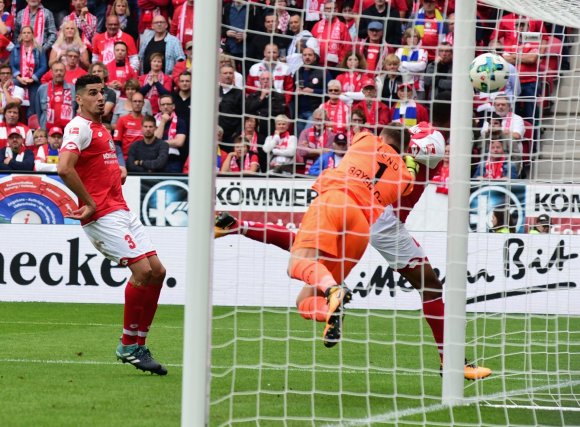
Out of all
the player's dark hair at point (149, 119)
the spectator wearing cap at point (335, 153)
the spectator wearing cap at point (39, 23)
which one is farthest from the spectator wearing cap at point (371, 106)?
the spectator wearing cap at point (39, 23)

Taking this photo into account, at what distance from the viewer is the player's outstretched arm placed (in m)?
8.13

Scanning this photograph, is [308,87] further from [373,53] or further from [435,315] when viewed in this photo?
[435,315]

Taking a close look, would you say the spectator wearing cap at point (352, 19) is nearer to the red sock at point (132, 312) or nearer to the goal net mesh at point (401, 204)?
the goal net mesh at point (401, 204)

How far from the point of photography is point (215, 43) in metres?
5.36

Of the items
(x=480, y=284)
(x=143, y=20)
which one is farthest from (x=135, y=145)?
(x=480, y=284)

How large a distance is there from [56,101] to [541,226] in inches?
336

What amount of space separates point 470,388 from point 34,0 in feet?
42.3

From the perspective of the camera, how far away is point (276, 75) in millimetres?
8641

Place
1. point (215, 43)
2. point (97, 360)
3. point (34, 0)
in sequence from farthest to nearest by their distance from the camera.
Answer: point (34, 0) → point (97, 360) → point (215, 43)

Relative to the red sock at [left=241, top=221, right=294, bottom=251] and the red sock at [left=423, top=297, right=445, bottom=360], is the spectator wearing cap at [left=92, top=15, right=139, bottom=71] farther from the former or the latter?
the red sock at [left=423, top=297, right=445, bottom=360]

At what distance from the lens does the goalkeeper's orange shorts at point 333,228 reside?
24.3 feet

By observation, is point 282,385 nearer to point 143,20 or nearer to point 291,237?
point 291,237

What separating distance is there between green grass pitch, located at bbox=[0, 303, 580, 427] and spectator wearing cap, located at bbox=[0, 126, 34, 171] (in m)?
4.34

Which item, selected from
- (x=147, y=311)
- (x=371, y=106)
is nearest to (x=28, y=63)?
(x=371, y=106)
